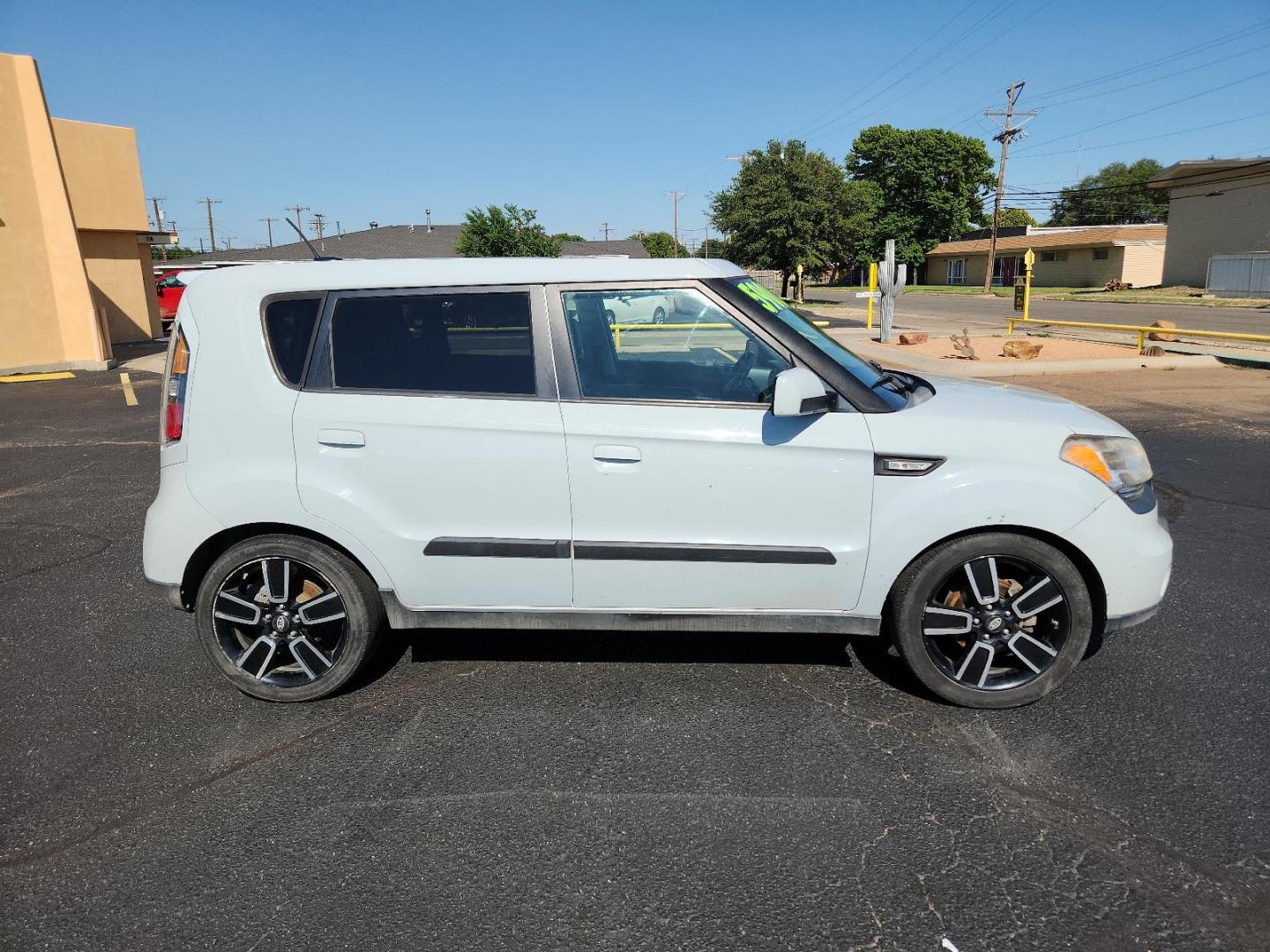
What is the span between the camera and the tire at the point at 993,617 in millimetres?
3354

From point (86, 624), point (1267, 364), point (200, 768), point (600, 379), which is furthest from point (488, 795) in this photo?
point (1267, 364)

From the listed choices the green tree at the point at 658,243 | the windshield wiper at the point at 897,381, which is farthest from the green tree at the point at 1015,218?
the windshield wiper at the point at 897,381

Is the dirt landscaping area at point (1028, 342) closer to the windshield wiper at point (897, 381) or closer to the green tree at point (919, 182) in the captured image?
the windshield wiper at point (897, 381)

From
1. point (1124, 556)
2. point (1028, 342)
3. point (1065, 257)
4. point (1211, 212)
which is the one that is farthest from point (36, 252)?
point (1065, 257)

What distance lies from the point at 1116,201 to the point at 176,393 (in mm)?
119728

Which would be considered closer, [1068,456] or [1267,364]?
[1068,456]

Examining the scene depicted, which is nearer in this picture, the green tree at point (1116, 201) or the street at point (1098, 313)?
the street at point (1098, 313)

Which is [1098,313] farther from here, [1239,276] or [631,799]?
[631,799]

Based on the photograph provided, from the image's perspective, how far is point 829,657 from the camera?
407 cm

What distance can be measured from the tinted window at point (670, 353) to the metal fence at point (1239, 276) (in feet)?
147

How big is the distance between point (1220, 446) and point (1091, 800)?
23.9 ft

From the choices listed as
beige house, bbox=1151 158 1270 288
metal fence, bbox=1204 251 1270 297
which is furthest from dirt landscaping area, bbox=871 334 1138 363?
beige house, bbox=1151 158 1270 288

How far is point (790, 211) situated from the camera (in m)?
32.9

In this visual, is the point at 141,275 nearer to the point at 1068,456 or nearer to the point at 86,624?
the point at 86,624
